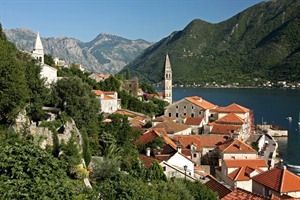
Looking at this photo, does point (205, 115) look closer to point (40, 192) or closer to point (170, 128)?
point (170, 128)

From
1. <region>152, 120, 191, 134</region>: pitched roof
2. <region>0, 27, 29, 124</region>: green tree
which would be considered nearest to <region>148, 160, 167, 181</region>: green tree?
<region>0, 27, 29, 124</region>: green tree

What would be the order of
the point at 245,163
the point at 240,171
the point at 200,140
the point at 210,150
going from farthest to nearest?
the point at 200,140 → the point at 210,150 → the point at 245,163 → the point at 240,171

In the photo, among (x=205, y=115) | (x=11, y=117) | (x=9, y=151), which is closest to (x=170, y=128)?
(x=205, y=115)

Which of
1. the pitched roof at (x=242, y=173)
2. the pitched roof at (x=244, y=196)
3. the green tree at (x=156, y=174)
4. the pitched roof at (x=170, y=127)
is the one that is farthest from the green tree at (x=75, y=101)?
the pitched roof at (x=170, y=127)

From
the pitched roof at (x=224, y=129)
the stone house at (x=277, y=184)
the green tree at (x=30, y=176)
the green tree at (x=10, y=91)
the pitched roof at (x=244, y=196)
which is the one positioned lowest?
the stone house at (x=277, y=184)

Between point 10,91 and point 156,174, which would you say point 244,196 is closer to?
point 156,174

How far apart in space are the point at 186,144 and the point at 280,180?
1467cm

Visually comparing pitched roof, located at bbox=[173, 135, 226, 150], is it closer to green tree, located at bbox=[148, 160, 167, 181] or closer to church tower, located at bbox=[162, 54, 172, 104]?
green tree, located at bbox=[148, 160, 167, 181]

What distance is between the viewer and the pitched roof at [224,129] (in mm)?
46281

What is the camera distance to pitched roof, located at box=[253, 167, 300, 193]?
23.9m

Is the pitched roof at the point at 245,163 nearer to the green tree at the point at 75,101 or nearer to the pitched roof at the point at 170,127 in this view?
the pitched roof at the point at 170,127

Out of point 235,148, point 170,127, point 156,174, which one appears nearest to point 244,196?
point 156,174

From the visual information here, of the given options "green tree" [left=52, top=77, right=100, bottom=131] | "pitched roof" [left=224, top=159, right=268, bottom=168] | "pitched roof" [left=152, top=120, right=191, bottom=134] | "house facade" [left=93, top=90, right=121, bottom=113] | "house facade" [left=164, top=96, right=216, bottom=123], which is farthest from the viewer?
"house facade" [left=164, top=96, right=216, bottom=123]

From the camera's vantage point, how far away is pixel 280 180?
80.7ft
